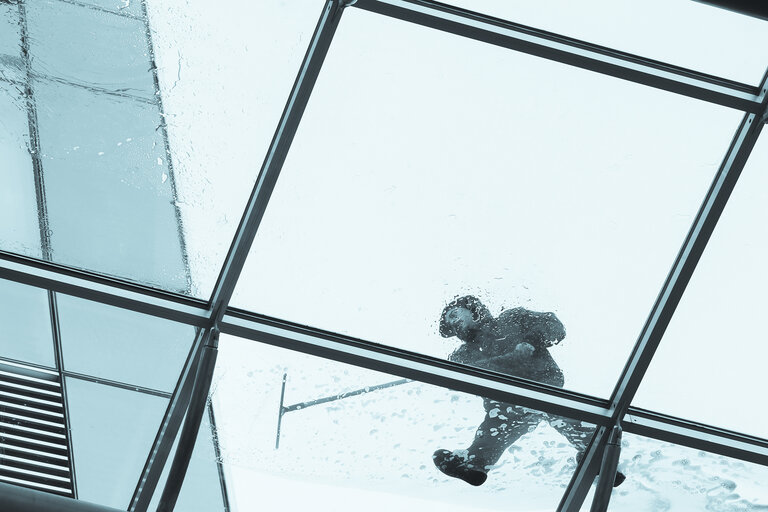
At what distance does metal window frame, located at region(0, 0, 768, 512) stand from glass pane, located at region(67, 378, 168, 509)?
309mm

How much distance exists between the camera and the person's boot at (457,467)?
38.5 ft

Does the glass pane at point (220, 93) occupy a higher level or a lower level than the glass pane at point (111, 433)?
higher

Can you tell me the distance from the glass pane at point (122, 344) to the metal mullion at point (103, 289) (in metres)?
0.17

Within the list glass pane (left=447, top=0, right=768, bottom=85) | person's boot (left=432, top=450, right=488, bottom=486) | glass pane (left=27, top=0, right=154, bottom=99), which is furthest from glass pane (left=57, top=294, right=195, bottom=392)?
glass pane (left=447, top=0, right=768, bottom=85)

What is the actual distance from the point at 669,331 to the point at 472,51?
3801 mm


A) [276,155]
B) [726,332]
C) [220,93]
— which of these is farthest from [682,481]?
[220,93]

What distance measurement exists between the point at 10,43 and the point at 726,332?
819 cm

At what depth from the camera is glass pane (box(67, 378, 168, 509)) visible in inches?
432

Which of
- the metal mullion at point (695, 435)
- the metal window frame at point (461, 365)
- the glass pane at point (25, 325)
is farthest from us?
the metal mullion at point (695, 435)

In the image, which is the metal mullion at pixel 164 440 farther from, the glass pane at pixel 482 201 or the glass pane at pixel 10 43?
the glass pane at pixel 10 43

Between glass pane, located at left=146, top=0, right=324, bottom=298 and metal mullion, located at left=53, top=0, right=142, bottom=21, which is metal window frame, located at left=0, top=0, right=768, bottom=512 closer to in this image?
glass pane, located at left=146, top=0, right=324, bottom=298

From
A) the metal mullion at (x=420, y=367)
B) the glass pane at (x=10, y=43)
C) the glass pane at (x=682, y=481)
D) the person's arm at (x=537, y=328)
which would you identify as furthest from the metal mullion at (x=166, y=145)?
the glass pane at (x=682, y=481)

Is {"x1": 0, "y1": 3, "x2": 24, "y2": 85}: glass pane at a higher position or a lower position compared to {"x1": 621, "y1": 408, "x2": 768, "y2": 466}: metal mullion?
higher

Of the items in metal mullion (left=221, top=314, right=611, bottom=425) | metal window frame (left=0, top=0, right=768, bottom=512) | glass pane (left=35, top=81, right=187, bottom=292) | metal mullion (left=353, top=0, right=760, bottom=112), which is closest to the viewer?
metal mullion (left=353, top=0, right=760, bottom=112)
